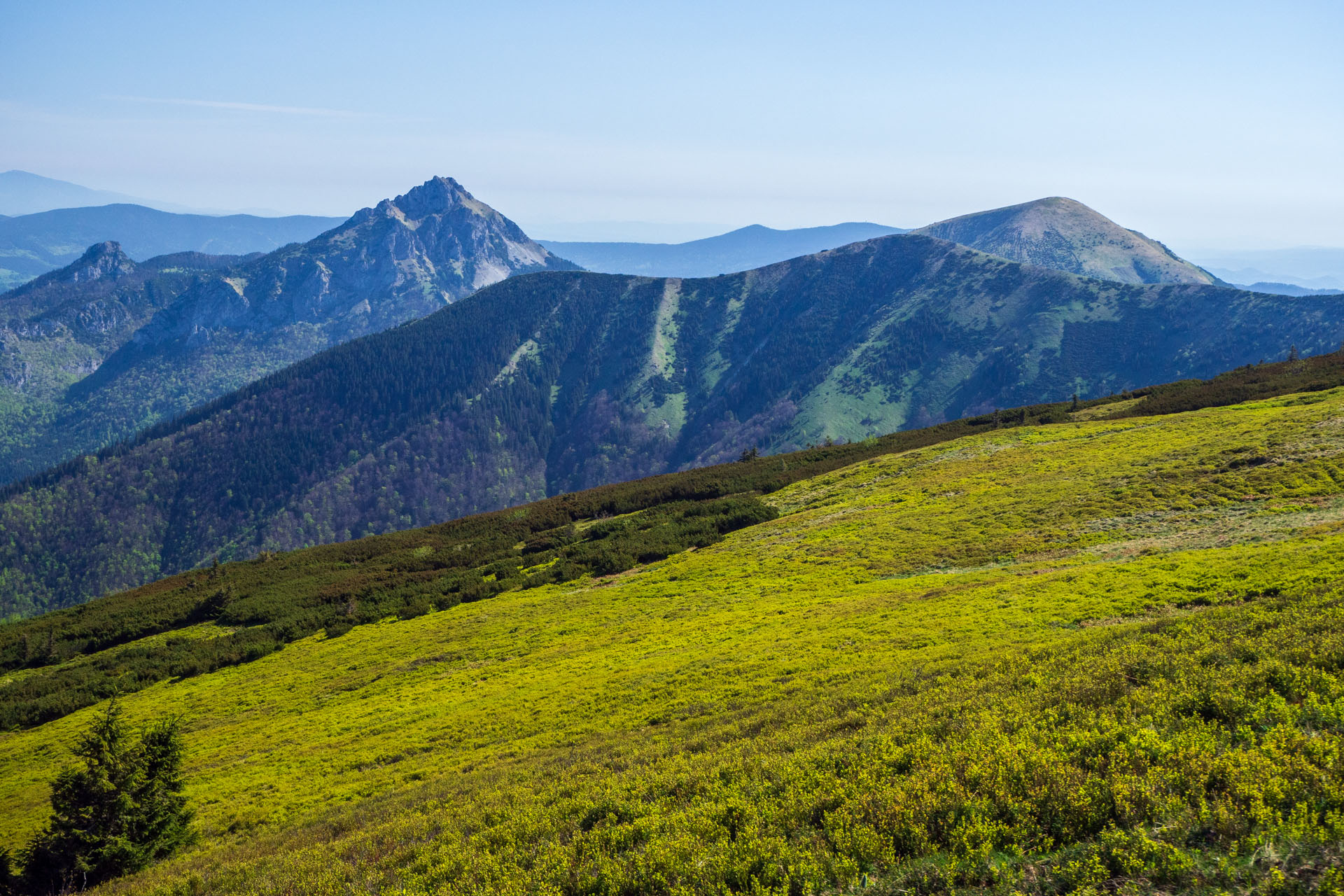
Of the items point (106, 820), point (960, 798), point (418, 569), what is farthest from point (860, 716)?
point (418, 569)

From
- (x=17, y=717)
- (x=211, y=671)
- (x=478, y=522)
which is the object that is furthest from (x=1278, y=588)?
(x=478, y=522)

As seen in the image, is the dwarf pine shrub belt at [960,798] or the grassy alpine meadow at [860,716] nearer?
the dwarf pine shrub belt at [960,798]

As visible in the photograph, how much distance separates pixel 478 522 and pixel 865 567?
2294 inches

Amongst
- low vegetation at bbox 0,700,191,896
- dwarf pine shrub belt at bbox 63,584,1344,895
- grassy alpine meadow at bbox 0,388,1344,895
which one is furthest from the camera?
low vegetation at bbox 0,700,191,896

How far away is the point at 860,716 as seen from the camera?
1825 cm

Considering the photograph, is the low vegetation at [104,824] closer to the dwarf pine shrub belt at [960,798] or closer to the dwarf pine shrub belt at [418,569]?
the dwarf pine shrub belt at [960,798]

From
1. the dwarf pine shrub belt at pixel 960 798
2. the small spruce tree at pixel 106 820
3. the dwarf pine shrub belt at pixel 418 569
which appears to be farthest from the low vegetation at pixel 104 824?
the dwarf pine shrub belt at pixel 418 569

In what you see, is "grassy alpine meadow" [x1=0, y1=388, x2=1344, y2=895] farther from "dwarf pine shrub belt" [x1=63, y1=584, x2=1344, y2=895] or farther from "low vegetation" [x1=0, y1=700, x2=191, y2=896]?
"low vegetation" [x1=0, y1=700, x2=191, y2=896]

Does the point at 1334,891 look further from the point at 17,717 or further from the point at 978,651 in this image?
the point at 17,717

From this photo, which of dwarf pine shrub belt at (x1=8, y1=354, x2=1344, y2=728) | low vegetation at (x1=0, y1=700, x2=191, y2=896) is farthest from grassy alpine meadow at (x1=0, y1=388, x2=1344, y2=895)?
dwarf pine shrub belt at (x1=8, y1=354, x2=1344, y2=728)

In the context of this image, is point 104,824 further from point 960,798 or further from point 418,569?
point 418,569

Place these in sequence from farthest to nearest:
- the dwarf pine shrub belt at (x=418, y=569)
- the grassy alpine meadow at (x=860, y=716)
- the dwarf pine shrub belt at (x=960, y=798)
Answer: the dwarf pine shrub belt at (x=418, y=569) < the grassy alpine meadow at (x=860, y=716) < the dwarf pine shrub belt at (x=960, y=798)

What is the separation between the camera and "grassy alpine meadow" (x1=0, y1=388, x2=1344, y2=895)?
10570 millimetres

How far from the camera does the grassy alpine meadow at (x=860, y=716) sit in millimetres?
10570
